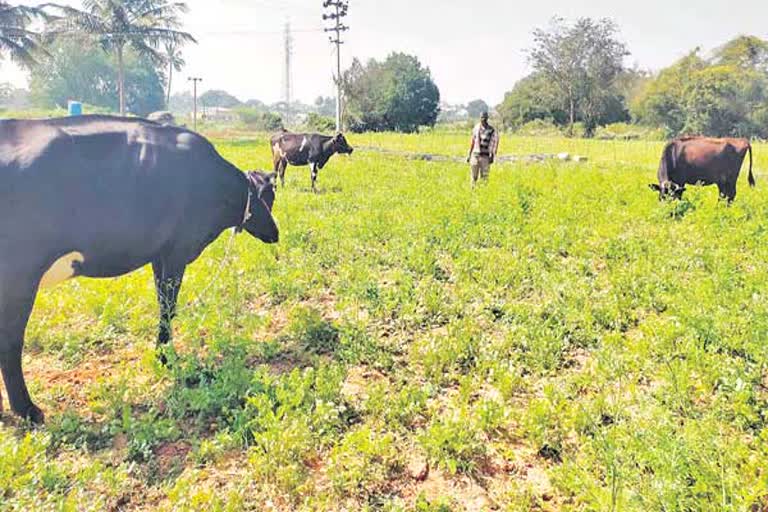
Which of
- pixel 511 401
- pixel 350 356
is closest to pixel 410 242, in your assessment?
pixel 350 356

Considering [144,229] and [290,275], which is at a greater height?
[144,229]

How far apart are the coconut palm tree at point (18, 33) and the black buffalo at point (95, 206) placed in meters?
33.7

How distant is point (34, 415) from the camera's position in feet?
11.2

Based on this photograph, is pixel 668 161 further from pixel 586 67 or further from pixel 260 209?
pixel 586 67

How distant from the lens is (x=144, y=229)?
3.90 m

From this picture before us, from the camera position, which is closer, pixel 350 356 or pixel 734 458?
pixel 734 458

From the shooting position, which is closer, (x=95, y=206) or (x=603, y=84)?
(x=95, y=206)

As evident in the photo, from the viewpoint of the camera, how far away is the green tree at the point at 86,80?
230 ft

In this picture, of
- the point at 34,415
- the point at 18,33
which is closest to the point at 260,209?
the point at 34,415

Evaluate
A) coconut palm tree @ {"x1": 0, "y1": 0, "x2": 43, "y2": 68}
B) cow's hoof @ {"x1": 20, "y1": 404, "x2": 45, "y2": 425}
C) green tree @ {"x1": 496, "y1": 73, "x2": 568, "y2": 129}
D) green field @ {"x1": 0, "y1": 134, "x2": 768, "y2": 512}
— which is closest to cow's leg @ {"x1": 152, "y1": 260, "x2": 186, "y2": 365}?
green field @ {"x1": 0, "y1": 134, "x2": 768, "y2": 512}

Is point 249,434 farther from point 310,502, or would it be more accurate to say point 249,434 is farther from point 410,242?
point 410,242

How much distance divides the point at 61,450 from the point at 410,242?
481cm

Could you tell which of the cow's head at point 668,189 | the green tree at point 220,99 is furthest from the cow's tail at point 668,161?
the green tree at point 220,99

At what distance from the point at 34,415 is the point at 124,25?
37283 mm
